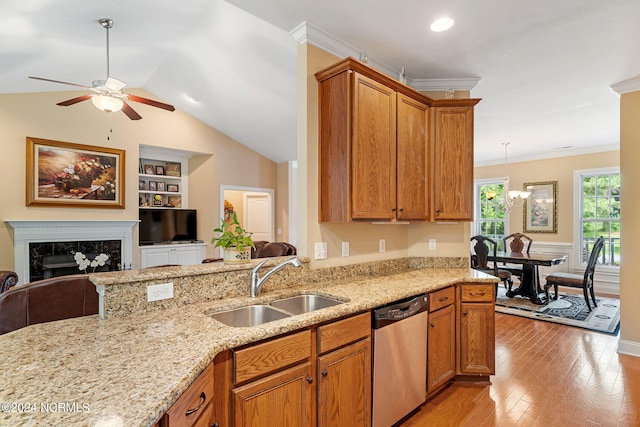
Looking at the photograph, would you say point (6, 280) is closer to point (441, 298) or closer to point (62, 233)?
point (62, 233)

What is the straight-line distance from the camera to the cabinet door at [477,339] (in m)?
2.65

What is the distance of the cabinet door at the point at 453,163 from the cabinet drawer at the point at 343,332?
143 cm

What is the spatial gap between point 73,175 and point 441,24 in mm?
5580

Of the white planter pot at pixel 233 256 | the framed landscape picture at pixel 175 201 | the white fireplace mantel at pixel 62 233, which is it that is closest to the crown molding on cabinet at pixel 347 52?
the white planter pot at pixel 233 256

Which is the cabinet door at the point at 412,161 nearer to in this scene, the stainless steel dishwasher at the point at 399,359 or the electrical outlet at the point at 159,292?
the stainless steel dishwasher at the point at 399,359

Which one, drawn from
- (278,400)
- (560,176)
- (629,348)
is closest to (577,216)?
(560,176)

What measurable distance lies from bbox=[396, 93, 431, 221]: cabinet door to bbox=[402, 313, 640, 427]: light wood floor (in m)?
1.42

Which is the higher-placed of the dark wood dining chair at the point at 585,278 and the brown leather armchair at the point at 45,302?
the brown leather armchair at the point at 45,302

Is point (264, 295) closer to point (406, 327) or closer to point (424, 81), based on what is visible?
point (406, 327)

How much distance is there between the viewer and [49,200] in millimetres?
5027

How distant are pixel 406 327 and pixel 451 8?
208 centimetres

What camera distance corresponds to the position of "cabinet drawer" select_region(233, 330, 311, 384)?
1.36 meters

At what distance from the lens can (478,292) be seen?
268 centimetres

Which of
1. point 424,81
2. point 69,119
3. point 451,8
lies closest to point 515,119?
point 424,81
